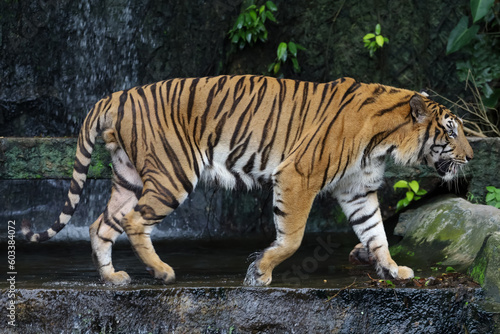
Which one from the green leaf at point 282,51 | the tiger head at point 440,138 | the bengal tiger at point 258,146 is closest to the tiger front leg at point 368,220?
the bengal tiger at point 258,146

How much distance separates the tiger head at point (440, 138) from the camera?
481 cm

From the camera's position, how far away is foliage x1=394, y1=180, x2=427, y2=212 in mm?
6785

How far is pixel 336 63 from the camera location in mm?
8117

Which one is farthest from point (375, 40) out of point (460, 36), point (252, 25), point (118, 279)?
point (118, 279)

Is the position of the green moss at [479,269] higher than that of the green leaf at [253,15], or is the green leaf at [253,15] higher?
the green leaf at [253,15]

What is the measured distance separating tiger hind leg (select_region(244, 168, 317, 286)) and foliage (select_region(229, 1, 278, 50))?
3743mm

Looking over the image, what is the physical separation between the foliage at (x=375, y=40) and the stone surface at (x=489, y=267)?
396cm

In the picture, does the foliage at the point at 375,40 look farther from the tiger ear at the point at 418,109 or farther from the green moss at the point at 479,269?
the green moss at the point at 479,269

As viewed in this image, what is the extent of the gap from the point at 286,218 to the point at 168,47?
179 inches

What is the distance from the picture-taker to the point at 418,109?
15.6 ft

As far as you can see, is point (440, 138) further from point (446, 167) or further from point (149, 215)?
point (149, 215)

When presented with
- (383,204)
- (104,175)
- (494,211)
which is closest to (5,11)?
(104,175)

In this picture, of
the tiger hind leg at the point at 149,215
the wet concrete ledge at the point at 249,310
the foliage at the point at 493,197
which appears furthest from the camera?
the foliage at the point at 493,197

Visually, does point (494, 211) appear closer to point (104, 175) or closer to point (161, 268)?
point (161, 268)
